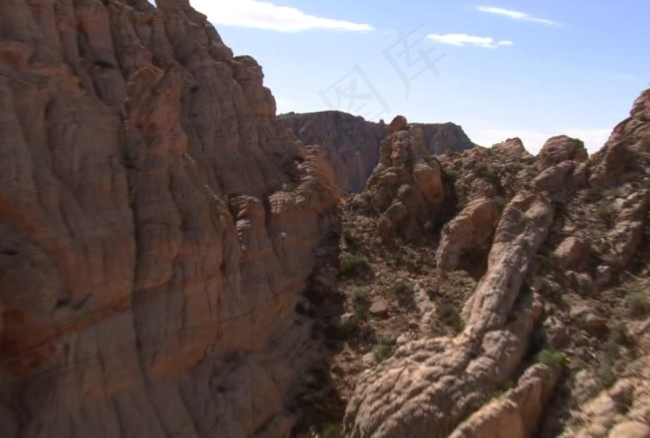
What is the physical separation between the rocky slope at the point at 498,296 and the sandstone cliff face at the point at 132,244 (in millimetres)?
1891

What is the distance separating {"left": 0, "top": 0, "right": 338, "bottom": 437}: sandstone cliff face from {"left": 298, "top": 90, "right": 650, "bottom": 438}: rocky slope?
189 centimetres

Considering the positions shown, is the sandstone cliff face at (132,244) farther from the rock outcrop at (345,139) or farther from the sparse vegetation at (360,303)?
the rock outcrop at (345,139)

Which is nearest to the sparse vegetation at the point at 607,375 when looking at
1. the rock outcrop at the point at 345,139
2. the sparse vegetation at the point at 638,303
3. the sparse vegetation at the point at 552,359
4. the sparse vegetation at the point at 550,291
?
the sparse vegetation at the point at 552,359

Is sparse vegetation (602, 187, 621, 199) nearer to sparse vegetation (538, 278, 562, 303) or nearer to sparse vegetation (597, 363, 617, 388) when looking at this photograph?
sparse vegetation (538, 278, 562, 303)

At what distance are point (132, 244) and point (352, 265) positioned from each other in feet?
23.4

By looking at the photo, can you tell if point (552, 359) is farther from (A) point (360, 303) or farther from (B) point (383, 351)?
(A) point (360, 303)

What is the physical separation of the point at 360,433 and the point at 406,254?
7.29 m

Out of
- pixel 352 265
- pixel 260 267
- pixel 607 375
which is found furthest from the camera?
pixel 352 265

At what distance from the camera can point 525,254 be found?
19812 millimetres

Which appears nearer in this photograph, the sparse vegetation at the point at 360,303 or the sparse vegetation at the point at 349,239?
the sparse vegetation at the point at 360,303

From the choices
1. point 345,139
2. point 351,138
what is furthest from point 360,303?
point 351,138

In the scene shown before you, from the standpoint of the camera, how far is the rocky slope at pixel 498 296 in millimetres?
16438

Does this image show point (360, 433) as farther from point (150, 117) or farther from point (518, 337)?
point (150, 117)

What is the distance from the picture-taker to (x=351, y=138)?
88.3 m
